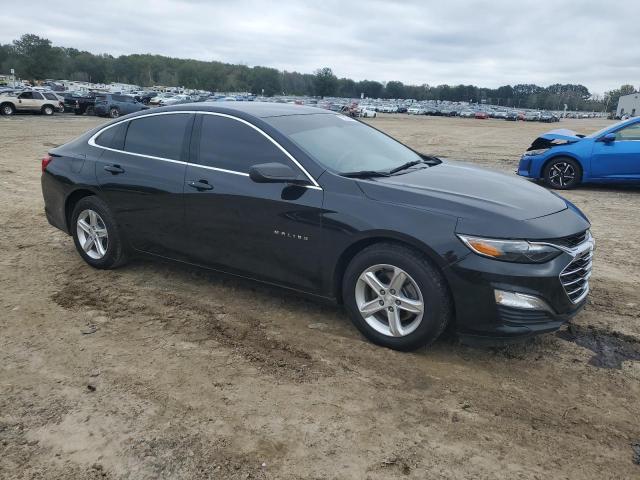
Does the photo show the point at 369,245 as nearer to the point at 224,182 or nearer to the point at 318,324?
the point at 318,324

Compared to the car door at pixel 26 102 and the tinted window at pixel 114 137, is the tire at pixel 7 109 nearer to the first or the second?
the car door at pixel 26 102

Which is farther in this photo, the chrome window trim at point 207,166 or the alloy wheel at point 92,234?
the alloy wheel at point 92,234

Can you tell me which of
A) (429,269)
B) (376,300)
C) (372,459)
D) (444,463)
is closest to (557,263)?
(429,269)

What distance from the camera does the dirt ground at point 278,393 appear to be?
2.67 meters

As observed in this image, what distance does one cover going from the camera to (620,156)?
10.0m

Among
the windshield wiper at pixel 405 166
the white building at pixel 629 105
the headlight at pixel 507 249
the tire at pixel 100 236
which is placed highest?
the white building at pixel 629 105

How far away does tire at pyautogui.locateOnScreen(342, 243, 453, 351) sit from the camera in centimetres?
348

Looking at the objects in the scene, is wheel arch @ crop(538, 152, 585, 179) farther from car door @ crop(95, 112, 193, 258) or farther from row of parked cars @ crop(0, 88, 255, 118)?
row of parked cars @ crop(0, 88, 255, 118)

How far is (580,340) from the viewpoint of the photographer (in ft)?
13.1

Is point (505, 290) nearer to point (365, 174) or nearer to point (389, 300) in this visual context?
point (389, 300)

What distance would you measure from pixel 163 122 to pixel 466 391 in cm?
345

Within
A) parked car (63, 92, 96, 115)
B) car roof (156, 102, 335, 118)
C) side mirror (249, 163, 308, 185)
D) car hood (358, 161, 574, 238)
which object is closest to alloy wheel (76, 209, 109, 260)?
car roof (156, 102, 335, 118)

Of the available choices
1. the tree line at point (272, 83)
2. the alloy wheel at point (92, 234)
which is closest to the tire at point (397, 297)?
the alloy wheel at point (92, 234)

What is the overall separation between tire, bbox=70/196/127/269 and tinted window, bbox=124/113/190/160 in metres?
0.66
